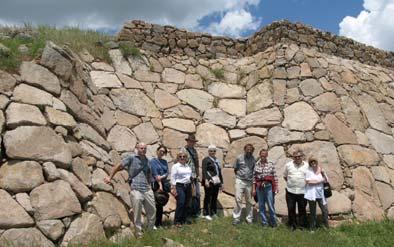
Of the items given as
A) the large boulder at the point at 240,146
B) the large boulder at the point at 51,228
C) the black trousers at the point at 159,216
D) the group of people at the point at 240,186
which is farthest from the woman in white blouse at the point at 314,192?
the large boulder at the point at 51,228

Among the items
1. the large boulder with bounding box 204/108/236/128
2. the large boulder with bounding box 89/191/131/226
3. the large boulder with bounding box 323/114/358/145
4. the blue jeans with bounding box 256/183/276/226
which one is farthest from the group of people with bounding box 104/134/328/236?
the large boulder with bounding box 204/108/236/128

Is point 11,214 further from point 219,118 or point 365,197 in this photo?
point 365,197

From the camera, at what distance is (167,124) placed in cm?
1002

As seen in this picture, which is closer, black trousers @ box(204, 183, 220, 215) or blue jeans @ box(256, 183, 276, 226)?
blue jeans @ box(256, 183, 276, 226)

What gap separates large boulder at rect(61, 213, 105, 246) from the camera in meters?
5.96

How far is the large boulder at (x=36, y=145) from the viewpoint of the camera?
6.32 m

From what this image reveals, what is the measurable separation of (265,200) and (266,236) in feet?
4.03

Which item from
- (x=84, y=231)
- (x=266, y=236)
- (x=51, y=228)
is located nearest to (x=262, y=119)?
(x=266, y=236)

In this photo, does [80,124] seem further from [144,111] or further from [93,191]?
[144,111]

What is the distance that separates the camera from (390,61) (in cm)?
1383

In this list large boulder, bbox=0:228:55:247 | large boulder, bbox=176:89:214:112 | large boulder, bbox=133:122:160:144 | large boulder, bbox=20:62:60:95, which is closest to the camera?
large boulder, bbox=0:228:55:247

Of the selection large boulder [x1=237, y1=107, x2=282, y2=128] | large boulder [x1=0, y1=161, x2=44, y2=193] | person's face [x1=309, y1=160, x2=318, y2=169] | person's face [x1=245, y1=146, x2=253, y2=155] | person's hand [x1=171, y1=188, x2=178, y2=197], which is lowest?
person's hand [x1=171, y1=188, x2=178, y2=197]

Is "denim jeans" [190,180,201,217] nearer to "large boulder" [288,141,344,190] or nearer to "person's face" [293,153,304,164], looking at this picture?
"person's face" [293,153,304,164]

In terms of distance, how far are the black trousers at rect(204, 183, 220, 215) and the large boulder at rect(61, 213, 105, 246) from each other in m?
2.41
